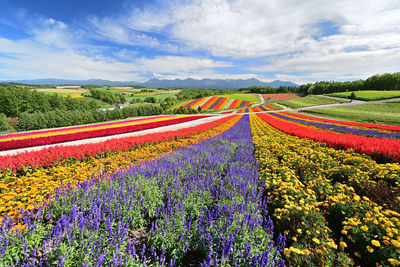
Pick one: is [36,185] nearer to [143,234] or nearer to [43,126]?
[143,234]

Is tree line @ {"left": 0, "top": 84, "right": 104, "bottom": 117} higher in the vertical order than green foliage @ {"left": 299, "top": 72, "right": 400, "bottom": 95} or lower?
lower

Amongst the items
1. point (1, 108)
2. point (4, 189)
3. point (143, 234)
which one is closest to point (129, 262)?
point (143, 234)

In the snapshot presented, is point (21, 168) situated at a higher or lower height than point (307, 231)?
lower

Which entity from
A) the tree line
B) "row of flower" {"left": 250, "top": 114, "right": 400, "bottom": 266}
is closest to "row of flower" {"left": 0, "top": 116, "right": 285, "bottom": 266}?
"row of flower" {"left": 250, "top": 114, "right": 400, "bottom": 266}

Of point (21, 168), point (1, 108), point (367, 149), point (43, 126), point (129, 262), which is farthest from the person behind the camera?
point (1, 108)

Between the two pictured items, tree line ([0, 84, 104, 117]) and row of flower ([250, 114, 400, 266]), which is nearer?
row of flower ([250, 114, 400, 266])

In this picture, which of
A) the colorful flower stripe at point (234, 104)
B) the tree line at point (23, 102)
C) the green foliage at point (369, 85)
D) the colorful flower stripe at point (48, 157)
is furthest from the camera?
the green foliage at point (369, 85)

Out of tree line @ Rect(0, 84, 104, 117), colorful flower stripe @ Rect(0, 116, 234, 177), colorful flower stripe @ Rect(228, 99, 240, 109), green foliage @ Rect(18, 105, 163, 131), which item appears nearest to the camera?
colorful flower stripe @ Rect(0, 116, 234, 177)

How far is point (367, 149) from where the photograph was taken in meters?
7.96

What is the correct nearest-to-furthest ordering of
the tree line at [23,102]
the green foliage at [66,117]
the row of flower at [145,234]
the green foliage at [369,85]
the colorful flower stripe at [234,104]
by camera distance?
the row of flower at [145,234], the green foliage at [66,117], the tree line at [23,102], the colorful flower stripe at [234,104], the green foliage at [369,85]

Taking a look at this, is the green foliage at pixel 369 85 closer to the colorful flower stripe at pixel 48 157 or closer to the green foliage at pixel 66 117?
the green foliage at pixel 66 117

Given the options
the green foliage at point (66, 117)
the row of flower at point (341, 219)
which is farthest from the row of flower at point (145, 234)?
the green foliage at point (66, 117)

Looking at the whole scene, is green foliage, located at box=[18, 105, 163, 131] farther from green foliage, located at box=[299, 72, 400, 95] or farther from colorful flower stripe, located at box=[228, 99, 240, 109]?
green foliage, located at box=[299, 72, 400, 95]

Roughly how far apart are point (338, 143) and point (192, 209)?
10488 mm
